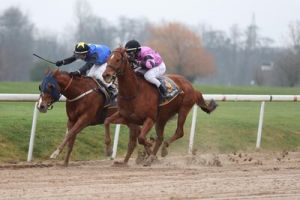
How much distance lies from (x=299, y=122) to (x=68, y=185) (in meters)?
11.8

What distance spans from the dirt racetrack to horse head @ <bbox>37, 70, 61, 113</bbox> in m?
0.85

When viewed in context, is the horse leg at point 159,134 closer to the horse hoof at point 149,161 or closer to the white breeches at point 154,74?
the horse hoof at point 149,161

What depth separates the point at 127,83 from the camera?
10641 mm

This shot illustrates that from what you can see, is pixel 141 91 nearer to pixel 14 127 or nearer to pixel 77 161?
pixel 77 161

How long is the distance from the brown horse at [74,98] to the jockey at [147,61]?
2.44 ft

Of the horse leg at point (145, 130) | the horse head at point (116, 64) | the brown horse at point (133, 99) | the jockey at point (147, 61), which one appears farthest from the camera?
the jockey at point (147, 61)

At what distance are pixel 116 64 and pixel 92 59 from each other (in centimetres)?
135

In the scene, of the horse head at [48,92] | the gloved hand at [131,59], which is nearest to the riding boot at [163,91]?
the gloved hand at [131,59]

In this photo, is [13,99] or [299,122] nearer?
[13,99]

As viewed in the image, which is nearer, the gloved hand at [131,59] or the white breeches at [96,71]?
the gloved hand at [131,59]

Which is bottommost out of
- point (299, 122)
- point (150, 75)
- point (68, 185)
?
point (299, 122)

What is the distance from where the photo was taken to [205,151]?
47.4ft

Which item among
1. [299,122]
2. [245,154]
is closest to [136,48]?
[245,154]

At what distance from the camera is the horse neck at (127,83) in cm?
1062
